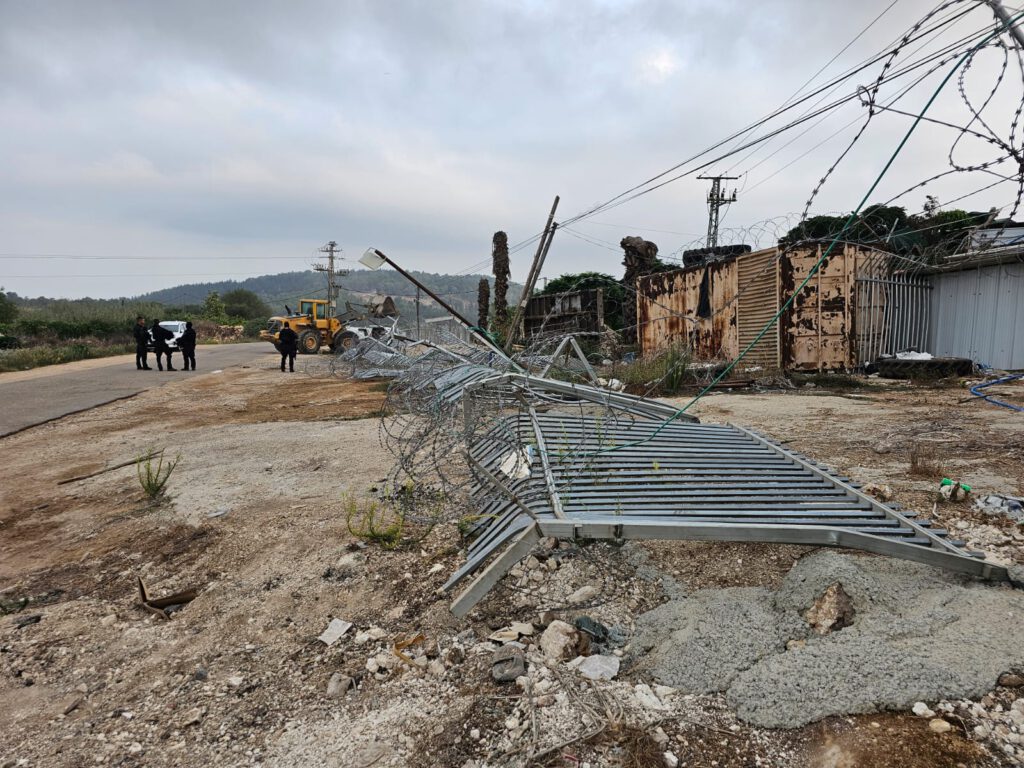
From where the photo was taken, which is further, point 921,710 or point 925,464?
point 925,464

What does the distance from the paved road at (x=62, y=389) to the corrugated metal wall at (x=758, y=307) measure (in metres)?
11.7

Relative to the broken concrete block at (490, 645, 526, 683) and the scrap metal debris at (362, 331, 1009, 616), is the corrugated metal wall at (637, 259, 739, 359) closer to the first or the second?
the scrap metal debris at (362, 331, 1009, 616)

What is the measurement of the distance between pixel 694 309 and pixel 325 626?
11.3 m

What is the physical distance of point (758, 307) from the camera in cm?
1112

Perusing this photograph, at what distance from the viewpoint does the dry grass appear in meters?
3.81

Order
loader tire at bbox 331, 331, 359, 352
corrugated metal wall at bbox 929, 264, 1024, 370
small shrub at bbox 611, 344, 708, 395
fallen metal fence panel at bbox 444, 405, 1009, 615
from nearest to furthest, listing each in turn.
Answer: fallen metal fence panel at bbox 444, 405, 1009, 615 < small shrub at bbox 611, 344, 708, 395 < corrugated metal wall at bbox 929, 264, 1024, 370 < loader tire at bbox 331, 331, 359, 352

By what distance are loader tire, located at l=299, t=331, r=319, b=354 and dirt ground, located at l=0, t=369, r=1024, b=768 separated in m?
17.1

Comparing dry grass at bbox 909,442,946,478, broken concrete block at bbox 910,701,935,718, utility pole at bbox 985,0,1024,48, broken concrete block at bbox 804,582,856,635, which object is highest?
utility pole at bbox 985,0,1024,48

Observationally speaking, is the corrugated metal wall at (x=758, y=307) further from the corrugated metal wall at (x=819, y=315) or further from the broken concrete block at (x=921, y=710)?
the broken concrete block at (x=921, y=710)

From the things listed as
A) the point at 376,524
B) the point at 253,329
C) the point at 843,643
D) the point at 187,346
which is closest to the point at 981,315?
the point at 843,643

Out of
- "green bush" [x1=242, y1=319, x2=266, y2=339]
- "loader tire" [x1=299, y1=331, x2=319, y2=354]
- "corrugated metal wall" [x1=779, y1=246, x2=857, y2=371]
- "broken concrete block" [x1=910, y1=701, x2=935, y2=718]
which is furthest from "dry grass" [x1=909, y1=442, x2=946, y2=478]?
"green bush" [x1=242, y1=319, x2=266, y2=339]

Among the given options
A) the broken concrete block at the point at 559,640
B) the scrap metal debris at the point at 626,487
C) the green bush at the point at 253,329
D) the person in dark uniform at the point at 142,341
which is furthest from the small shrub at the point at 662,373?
the green bush at the point at 253,329

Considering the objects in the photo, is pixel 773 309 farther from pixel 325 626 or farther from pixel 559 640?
pixel 325 626

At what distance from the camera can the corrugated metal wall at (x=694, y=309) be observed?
1163cm
